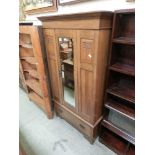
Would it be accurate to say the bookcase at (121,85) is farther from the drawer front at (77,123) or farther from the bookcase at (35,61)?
the bookcase at (35,61)

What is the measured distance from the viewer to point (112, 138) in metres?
1.68

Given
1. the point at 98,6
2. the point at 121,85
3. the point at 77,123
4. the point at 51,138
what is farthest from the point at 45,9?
the point at 51,138

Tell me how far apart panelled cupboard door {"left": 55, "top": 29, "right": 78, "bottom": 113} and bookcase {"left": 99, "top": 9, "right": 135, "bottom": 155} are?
379 mm

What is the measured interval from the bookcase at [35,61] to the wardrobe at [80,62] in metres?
0.10

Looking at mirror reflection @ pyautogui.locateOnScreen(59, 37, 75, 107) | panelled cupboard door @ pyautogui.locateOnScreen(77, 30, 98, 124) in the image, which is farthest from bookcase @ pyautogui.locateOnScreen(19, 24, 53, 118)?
panelled cupboard door @ pyautogui.locateOnScreen(77, 30, 98, 124)

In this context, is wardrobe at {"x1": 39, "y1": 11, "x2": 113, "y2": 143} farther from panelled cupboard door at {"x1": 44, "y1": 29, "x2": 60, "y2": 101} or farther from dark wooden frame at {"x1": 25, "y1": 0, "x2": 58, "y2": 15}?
dark wooden frame at {"x1": 25, "y1": 0, "x2": 58, "y2": 15}

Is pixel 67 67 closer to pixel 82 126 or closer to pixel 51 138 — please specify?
pixel 82 126

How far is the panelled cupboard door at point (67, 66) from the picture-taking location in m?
1.34

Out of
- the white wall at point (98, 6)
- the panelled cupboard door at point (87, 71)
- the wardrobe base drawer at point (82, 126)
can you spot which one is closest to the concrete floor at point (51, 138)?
the wardrobe base drawer at point (82, 126)

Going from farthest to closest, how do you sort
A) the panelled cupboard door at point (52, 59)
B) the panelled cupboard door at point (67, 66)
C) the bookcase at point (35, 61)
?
the bookcase at point (35, 61), the panelled cupboard door at point (52, 59), the panelled cupboard door at point (67, 66)

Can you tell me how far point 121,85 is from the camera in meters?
1.44

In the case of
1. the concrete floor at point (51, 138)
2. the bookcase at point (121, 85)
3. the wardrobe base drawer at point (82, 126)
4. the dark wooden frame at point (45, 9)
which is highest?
the dark wooden frame at point (45, 9)
